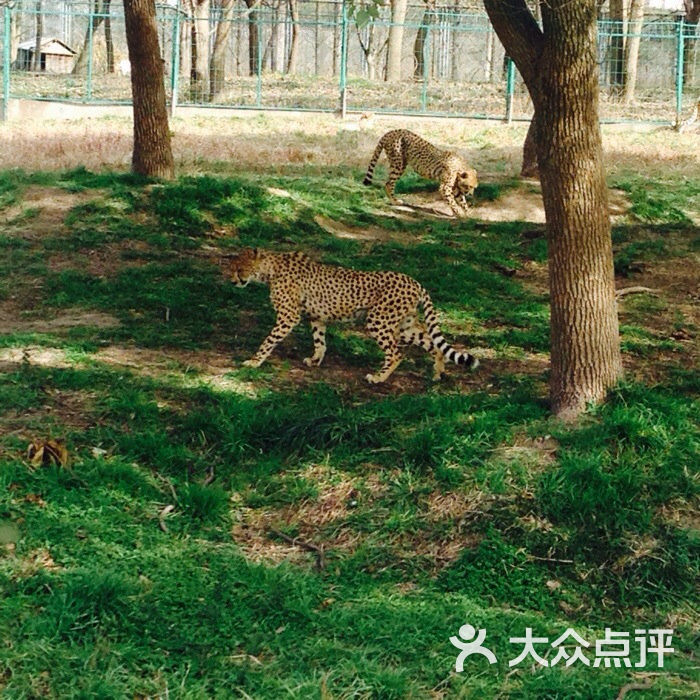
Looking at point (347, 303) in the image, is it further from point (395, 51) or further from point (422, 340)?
point (395, 51)

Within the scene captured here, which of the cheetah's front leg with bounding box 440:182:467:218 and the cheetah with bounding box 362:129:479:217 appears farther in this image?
the cheetah with bounding box 362:129:479:217

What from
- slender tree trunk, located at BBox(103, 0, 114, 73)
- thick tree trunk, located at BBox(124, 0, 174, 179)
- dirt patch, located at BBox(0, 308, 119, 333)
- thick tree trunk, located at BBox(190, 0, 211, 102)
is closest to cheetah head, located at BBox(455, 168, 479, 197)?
thick tree trunk, located at BBox(124, 0, 174, 179)

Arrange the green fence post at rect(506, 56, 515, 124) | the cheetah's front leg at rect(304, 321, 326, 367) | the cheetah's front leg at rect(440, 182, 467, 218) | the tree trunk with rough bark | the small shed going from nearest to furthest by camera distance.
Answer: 1. the tree trunk with rough bark
2. the cheetah's front leg at rect(304, 321, 326, 367)
3. the cheetah's front leg at rect(440, 182, 467, 218)
4. the green fence post at rect(506, 56, 515, 124)
5. the small shed

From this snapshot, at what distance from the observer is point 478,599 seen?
5684mm

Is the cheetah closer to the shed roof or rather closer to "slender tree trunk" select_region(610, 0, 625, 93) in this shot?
"slender tree trunk" select_region(610, 0, 625, 93)

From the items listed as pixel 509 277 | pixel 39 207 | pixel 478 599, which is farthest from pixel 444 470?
pixel 39 207

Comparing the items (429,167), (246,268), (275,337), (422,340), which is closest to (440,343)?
(422,340)

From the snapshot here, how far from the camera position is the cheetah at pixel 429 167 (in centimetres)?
1408

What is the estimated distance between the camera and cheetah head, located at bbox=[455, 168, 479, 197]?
14.1m

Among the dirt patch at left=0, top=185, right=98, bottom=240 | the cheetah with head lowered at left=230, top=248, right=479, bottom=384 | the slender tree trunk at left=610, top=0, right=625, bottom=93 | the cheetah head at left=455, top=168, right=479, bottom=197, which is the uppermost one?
the slender tree trunk at left=610, top=0, right=625, bottom=93

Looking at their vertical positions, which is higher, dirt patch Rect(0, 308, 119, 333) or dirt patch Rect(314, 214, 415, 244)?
dirt patch Rect(314, 214, 415, 244)

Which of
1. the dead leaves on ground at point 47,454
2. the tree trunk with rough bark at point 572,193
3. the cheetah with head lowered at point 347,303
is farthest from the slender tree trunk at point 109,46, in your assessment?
the dead leaves on ground at point 47,454

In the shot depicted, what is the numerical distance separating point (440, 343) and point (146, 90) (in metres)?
6.17

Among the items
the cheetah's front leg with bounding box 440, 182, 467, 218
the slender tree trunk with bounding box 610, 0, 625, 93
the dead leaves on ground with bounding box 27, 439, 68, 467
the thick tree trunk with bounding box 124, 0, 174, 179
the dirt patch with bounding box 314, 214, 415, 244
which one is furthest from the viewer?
the slender tree trunk with bounding box 610, 0, 625, 93
